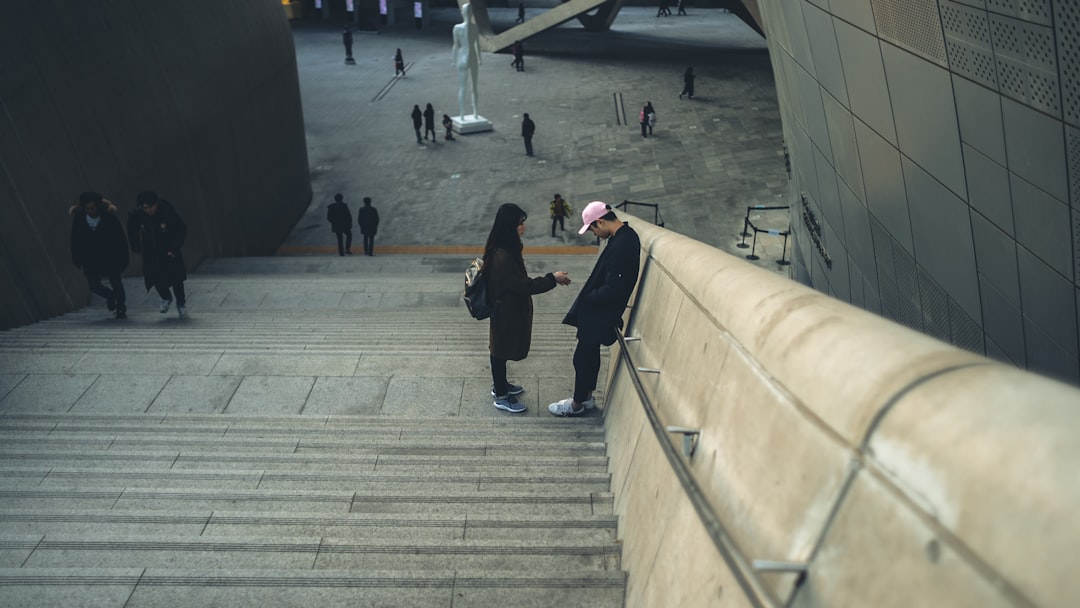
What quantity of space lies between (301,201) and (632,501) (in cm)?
1853

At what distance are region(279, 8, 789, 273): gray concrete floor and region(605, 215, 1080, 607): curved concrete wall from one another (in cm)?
1432

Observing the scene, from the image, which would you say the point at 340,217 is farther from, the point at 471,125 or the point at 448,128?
the point at 471,125

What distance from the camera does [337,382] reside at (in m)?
7.07

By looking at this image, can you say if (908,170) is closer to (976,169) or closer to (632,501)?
(976,169)

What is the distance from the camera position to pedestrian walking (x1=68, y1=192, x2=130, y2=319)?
8.58 meters

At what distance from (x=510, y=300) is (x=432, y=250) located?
12710 millimetres

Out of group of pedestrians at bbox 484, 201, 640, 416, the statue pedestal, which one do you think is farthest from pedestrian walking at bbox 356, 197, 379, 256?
group of pedestrians at bbox 484, 201, 640, 416

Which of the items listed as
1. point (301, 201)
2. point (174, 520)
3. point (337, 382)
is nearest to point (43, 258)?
point (337, 382)

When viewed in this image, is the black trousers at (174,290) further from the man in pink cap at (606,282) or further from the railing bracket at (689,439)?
the railing bracket at (689,439)

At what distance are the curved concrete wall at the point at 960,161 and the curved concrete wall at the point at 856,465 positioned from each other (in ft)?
6.94

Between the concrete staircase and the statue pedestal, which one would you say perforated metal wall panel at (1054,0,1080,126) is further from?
the statue pedestal

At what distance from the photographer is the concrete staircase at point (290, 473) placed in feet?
12.6

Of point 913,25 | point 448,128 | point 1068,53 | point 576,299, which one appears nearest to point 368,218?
point 448,128

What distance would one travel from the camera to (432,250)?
738 inches
